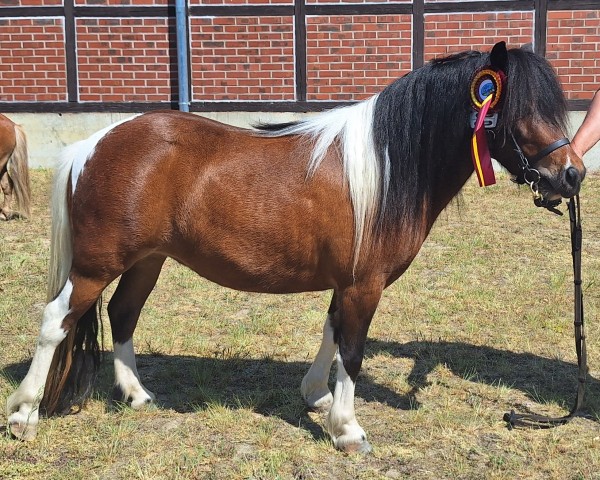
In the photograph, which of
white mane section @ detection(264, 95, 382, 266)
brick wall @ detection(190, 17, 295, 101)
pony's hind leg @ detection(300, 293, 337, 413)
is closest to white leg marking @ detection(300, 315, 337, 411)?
pony's hind leg @ detection(300, 293, 337, 413)

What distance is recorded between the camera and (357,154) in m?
3.39

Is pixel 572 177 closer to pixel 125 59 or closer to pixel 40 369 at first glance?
pixel 40 369

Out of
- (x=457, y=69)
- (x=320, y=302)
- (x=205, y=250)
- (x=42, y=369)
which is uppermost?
(x=457, y=69)

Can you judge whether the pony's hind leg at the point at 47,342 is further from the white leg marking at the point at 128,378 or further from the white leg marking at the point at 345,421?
the white leg marking at the point at 345,421

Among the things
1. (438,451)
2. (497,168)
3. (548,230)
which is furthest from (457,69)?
(497,168)

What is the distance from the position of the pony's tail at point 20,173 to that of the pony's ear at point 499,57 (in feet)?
21.1

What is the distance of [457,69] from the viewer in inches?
132

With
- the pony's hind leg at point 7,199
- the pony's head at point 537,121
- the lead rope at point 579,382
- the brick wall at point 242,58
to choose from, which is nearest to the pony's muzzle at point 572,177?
the pony's head at point 537,121

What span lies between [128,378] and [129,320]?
31cm

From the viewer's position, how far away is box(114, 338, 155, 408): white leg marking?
12.9ft

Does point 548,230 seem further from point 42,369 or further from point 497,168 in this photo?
point 42,369

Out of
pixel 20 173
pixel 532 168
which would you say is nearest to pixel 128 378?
pixel 532 168

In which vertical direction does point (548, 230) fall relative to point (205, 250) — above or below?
below

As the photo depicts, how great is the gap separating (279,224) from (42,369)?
134 centimetres
